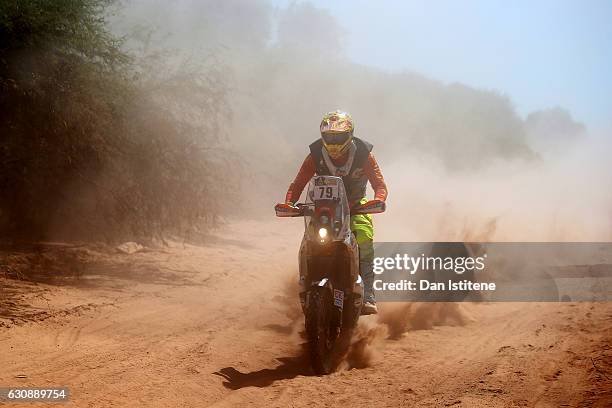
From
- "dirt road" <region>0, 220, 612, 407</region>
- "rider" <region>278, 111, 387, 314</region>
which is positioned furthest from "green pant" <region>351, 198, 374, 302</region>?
"dirt road" <region>0, 220, 612, 407</region>

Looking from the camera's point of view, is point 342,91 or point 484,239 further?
point 342,91

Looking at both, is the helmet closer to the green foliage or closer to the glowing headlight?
the glowing headlight

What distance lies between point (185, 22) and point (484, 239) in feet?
117

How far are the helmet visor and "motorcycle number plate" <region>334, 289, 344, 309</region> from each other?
1.70 metres

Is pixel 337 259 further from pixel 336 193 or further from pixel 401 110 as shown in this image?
pixel 401 110

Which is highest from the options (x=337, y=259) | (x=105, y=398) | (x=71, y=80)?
(x=71, y=80)

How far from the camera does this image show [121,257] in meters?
12.2

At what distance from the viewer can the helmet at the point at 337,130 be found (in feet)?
20.3

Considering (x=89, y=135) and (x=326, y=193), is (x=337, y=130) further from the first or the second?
(x=89, y=135)

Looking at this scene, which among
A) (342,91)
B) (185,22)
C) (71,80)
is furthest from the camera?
(342,91)

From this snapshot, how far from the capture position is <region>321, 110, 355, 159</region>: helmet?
618 cm

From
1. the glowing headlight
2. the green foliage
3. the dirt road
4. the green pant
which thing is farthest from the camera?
the green foliage

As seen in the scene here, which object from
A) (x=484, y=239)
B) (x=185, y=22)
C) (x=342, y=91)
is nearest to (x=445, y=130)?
(x=342, y=91)

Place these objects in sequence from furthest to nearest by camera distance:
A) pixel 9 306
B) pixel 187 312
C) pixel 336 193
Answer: pixel 187 312 → pixel 9 306 → pixel 336 193
